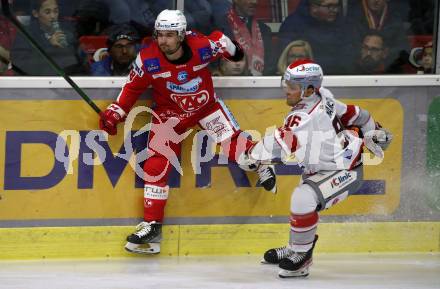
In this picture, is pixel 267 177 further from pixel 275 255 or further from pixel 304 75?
pixel 304 75

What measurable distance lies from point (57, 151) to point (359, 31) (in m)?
1.88

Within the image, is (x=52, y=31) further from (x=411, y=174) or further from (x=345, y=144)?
(x=411, y=174)

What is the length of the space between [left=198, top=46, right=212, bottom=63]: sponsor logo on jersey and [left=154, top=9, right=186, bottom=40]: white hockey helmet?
16 cm

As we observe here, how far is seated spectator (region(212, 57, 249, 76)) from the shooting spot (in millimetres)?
6586

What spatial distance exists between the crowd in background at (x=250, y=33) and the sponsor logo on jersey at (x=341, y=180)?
0.82 meters

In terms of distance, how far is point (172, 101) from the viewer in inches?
252

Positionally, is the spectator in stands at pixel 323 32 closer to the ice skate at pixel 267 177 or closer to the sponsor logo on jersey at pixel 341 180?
the ice skate at pixel 267 177

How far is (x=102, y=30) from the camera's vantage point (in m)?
6.39

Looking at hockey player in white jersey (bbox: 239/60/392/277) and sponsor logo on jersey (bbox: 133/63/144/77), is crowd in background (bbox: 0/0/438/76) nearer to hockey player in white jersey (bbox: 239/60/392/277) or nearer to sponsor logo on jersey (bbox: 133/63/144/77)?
sponsor logo on jersey (bbox: 133/63/144/77)

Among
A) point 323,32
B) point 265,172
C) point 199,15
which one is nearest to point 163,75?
point 199,15

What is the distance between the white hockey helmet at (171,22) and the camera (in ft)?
20.1

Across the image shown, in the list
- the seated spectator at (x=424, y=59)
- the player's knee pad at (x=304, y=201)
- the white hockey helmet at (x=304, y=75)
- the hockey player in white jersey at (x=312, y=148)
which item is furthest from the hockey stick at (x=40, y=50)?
the seated spectator at (x=424, y=59)

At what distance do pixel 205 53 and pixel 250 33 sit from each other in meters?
0.41

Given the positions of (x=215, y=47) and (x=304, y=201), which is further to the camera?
(x=215, y=47)
